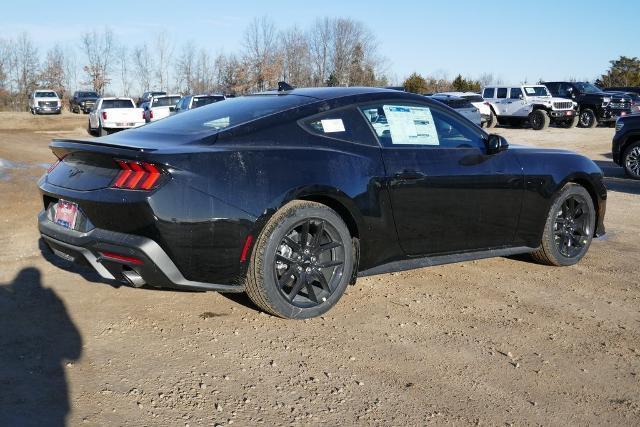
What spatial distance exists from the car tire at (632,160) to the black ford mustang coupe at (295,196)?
25.1 feet

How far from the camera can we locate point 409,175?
4488 mm

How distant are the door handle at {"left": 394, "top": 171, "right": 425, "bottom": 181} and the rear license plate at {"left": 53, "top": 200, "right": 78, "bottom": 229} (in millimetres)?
2074

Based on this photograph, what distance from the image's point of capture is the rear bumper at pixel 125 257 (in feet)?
11.8

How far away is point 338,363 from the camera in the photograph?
3.52 meters

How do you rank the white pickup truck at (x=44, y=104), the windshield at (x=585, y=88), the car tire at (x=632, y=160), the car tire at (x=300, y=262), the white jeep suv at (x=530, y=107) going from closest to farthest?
the car tire at (x=300, y=262)
the car tire at (x=632, y=160)
the white jeep suv at (x=530, y=107)
the windshield at (x=585, y=88)
the white pickup truck at (x=44, y=104)

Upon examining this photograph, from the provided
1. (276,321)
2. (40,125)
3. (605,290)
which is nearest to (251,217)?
(276,321)

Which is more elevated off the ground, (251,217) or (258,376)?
(251,217)

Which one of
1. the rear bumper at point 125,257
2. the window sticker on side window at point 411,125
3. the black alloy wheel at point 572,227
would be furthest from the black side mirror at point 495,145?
the rear bumper at point 125,257

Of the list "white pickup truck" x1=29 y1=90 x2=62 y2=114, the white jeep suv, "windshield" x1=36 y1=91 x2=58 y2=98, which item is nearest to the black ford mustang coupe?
the white jeep suv

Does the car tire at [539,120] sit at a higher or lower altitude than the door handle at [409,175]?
higher

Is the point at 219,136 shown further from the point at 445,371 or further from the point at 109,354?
the point at 445,371

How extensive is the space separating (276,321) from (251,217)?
0.75 m

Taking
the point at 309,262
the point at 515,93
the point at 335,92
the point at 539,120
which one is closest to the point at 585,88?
the point at 515,93

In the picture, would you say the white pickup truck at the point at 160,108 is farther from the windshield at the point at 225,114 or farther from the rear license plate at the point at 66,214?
the rear license plate at the point at 66,214
